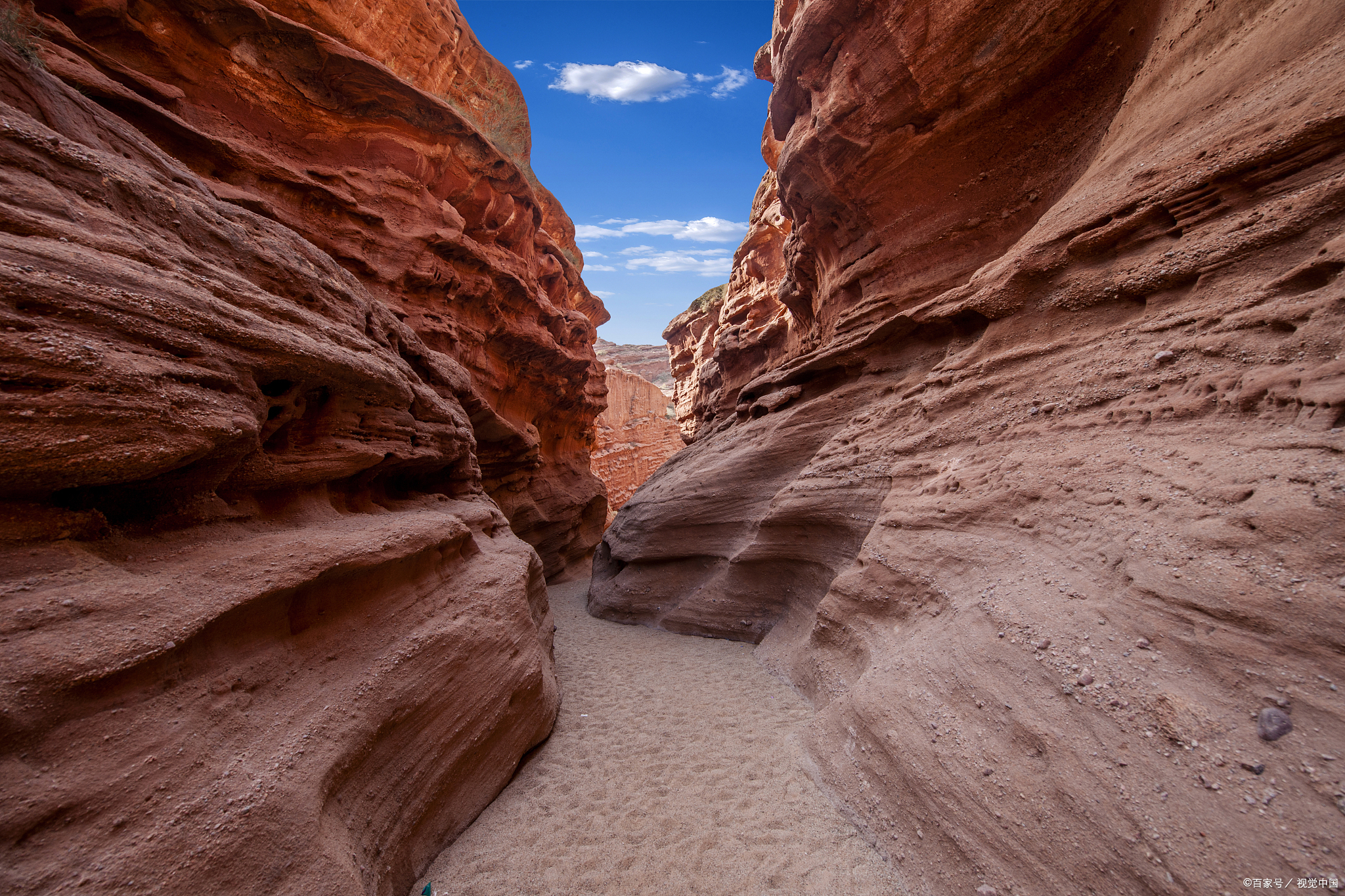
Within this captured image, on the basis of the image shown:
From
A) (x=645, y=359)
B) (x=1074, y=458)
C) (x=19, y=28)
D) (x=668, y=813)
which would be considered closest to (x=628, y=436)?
(x=19, y=28)

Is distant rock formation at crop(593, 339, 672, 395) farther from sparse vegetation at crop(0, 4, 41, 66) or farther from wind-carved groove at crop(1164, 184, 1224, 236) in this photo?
wind-carved groove at crop(1164, 184, 1224, 236)

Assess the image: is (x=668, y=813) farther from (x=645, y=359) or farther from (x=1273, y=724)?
(x=645, y=359)

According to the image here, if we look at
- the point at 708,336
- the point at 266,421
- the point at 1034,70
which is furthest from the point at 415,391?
the point at 708,336

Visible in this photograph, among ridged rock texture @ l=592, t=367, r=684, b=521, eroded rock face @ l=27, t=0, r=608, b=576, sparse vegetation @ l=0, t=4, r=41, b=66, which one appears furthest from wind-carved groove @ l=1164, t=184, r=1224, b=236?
ridged rock texture @ l=592, t=367, r=684, b=521

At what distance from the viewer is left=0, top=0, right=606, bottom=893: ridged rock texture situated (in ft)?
6.49

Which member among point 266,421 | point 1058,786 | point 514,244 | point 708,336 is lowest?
point 1058,786

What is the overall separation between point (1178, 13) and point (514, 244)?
1201 cm

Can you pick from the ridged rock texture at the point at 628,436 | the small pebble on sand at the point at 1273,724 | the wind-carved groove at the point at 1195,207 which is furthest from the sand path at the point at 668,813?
the ridged rock texture at the point at 628,436

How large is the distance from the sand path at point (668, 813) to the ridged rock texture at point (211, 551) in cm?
38

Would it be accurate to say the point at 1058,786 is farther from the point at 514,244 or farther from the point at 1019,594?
the point at 514,244

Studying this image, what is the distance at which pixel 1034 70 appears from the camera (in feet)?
18.8

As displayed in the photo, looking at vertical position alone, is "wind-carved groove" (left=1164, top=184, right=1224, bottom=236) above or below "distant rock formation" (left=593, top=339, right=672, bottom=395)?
below

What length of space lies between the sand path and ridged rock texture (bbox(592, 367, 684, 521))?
18.2m

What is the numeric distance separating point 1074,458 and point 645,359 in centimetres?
4867
